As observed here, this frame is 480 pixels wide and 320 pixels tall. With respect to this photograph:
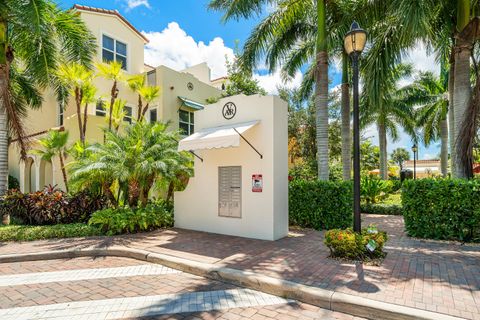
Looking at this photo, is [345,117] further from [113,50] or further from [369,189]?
[113,50]

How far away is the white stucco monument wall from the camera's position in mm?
9195

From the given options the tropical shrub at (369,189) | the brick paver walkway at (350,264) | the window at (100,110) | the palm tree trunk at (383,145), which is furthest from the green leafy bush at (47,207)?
the palm tree trunk at (383,145)

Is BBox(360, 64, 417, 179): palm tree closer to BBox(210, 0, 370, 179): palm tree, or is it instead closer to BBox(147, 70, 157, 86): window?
BBox(210, 0, 370, 179): palm tree

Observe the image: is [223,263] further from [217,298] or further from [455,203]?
[455,203]

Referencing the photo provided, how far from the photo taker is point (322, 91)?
11547mm

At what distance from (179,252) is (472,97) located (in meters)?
10.8

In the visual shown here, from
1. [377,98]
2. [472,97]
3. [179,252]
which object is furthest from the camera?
[377,98]

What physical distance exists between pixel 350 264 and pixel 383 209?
1038 cm

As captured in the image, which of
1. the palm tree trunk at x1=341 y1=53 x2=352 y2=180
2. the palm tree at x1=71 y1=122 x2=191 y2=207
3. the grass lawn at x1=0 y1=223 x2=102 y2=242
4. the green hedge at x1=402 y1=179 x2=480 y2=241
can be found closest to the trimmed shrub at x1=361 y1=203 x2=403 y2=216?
the palm tree trunk at x1=341 y1=53 x2=352 y2=180

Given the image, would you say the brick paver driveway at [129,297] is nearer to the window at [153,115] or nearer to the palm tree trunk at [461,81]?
the palm tree trunk at [461,81]

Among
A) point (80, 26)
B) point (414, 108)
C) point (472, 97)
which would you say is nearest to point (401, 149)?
point (414, 108)

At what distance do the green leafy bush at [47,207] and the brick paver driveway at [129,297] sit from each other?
4.13 meters

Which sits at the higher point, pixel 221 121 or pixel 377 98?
pixel 377 98

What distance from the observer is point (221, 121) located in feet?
34.7
